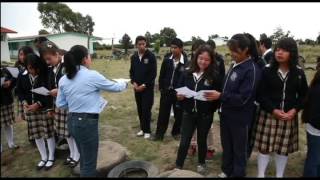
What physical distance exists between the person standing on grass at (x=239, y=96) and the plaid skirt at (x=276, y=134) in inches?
8.5

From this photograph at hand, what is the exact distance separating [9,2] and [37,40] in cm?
237

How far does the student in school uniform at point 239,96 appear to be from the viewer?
3.69 metres

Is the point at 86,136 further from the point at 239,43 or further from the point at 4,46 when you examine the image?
the point at 239,43

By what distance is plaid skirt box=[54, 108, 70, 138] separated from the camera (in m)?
4.76

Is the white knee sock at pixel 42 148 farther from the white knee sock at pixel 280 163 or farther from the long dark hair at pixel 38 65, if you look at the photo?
the white knee sock at pixel 280 163

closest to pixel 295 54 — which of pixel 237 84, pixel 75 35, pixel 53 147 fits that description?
pixel 237 84

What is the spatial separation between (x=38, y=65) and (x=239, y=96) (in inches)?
111

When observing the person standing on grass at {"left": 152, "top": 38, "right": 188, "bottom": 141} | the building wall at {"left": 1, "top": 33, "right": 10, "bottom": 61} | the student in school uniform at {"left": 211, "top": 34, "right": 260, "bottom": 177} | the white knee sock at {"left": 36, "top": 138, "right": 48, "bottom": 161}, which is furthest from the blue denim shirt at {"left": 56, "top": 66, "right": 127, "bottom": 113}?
the person standing on grass at {"left": 152, "top": 38, "right": 188, "bottom": 141}

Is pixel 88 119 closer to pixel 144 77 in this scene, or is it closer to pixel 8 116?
pixel 8 116

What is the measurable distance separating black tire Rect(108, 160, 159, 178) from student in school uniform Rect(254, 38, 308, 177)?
1.48 meters

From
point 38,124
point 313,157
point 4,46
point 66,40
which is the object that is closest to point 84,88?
point 4,46

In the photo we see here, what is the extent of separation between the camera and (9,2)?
288 centimetres

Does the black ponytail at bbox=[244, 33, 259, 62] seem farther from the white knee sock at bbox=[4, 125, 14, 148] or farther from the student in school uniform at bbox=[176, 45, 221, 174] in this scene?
the white knee sock at bbox=[4, 125, 14, 148]

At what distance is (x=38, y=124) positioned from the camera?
488cm
